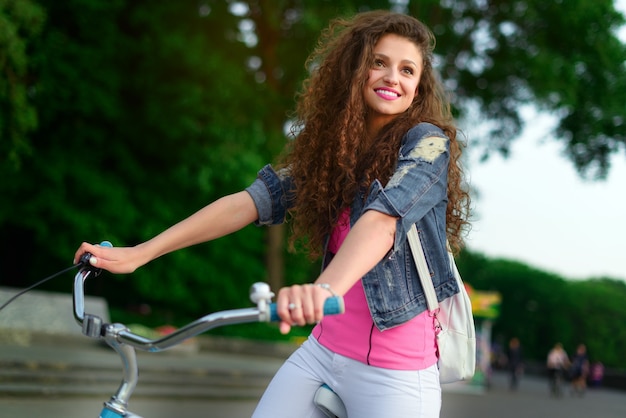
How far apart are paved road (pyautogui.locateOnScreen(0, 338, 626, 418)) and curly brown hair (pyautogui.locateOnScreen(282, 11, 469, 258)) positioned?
6.78 meters

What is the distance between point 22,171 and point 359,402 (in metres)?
18.8

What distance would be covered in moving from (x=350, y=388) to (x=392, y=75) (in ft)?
2.72

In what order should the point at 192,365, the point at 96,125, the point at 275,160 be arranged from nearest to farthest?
the point at 275,160 < the point at 192,365 < the point at 96,125

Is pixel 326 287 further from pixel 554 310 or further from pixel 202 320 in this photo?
pixel 554 310

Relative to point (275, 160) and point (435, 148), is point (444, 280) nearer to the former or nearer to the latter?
point (435, 148)

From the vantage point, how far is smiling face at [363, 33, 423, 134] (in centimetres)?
231

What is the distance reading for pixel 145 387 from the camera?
40.5 ft

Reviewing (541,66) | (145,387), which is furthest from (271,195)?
(541,66)

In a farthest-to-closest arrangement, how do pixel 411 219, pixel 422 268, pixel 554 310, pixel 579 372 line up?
pixel 554 310
pixel 579 372
pixel 422 268
pixel 411 219

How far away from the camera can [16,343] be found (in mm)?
15602

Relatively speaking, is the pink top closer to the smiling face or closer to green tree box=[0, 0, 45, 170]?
the smiling face

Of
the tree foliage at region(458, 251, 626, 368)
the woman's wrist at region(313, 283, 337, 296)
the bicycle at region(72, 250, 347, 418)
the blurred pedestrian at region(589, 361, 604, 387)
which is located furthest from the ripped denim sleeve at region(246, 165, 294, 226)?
the tree foliage at region(458, 251, 626, 368)

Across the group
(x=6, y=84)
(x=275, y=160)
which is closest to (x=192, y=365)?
(x=6, y=84)

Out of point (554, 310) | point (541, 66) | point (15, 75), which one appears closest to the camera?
point (15, 75)
